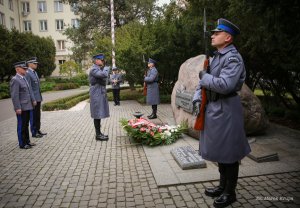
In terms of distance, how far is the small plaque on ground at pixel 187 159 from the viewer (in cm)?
480

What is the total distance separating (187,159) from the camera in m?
4.98

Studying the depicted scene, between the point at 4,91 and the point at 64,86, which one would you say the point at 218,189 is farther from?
the point at 64,86

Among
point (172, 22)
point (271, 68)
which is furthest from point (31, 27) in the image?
point (271, 68)

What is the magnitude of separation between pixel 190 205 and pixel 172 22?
42.4 feet

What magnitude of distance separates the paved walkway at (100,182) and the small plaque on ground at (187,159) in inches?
21.4

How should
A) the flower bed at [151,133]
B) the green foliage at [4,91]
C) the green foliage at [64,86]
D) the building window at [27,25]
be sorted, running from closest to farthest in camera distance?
the flower bed at [151,133], the green foliage at [4,91], the green foliage at [64,86], the building window at [27,25]

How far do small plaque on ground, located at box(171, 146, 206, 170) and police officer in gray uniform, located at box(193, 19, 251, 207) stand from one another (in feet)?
4.24

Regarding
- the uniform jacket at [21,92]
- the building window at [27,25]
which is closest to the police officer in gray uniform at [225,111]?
the uniform jacket at [21,92]

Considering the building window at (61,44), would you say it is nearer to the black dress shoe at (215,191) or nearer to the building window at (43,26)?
the building window at (43,26)

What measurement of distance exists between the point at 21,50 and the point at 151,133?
93.3ft

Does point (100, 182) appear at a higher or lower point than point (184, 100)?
lower

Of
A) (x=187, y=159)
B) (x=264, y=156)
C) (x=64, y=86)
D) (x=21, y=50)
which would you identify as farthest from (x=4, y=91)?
(x=264, y=156)

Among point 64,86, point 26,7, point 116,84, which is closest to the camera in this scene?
point 116,84

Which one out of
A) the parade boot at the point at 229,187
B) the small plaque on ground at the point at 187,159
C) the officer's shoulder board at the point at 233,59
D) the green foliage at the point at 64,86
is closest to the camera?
the officer's shoulder board at the point at 233,59
